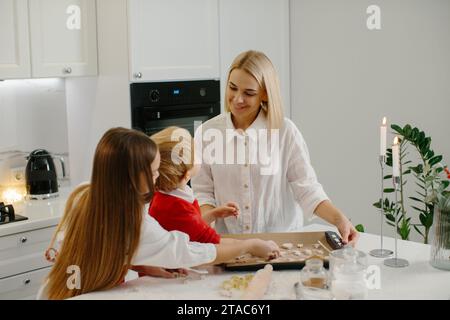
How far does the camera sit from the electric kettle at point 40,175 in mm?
3035

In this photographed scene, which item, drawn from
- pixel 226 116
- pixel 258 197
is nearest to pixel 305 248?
pixel 258 197

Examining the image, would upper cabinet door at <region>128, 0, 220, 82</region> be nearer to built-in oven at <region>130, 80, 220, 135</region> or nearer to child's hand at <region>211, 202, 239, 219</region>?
built-in oven at <region>130, 80, 220, 135</region>

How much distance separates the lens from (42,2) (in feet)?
9.38

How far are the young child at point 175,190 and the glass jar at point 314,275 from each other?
30 centimetres

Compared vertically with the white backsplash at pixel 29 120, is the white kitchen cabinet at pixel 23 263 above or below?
below

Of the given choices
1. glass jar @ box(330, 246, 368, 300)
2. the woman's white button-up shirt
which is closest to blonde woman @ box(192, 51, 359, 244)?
the woman's white button-up shirt

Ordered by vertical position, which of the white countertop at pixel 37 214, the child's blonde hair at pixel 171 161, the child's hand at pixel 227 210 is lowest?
the white countertop at pixel 37 214

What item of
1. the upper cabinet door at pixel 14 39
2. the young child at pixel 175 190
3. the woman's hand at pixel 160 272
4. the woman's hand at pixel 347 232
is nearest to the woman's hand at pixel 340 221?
the woman's hand at pixel 347 232

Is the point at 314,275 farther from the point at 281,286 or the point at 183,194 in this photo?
the point at 183,194

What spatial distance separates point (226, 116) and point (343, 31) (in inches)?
63.4

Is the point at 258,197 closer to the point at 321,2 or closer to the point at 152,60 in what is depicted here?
the point at 152,60

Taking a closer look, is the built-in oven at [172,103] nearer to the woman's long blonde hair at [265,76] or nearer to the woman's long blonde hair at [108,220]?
the woman's long blonde hair at [265,76]

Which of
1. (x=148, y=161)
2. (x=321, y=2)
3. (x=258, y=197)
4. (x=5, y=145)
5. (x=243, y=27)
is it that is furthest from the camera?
(x=321, y=2)

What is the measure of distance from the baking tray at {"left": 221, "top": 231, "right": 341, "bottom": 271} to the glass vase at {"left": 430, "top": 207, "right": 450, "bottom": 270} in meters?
0.27
